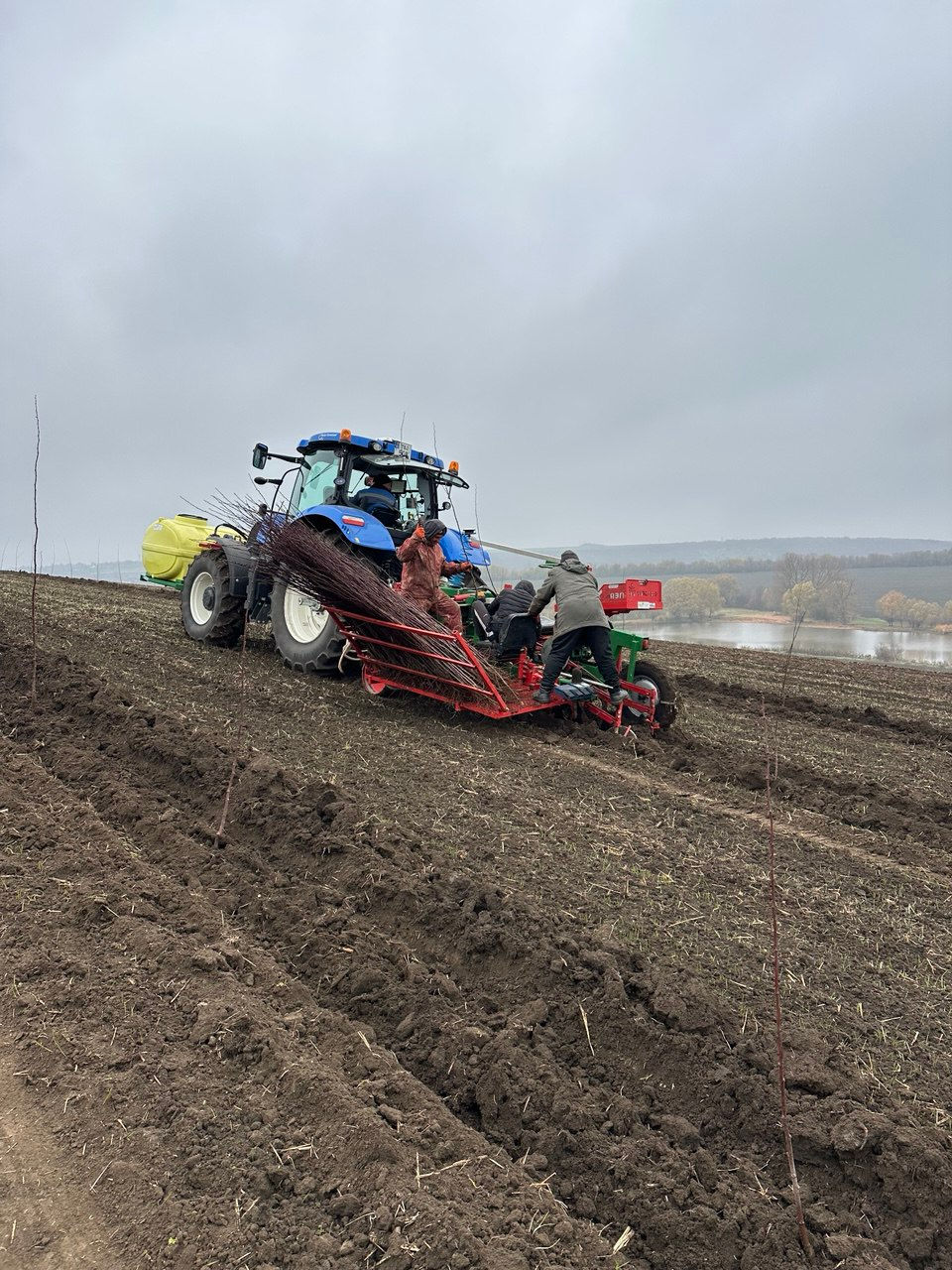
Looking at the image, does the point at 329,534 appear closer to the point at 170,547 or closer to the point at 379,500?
the point at 379,500

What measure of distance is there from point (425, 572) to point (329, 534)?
1246 mm

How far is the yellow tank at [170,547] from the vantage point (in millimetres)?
11078

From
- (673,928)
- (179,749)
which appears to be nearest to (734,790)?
(673,928)

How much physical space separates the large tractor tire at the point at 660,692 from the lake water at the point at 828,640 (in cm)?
1023

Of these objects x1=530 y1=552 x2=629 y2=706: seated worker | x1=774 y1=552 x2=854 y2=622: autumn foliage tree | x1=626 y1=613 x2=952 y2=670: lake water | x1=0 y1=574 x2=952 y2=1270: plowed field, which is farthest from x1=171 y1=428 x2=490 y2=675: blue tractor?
x1=774 y1=552 x2=854 y2=622: autumn foliage tree

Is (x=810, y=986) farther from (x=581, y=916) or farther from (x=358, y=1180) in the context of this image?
(x=358, y=1180)

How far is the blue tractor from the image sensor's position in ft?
22.5

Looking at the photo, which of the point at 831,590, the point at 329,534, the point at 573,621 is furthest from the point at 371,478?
the point at 831,590

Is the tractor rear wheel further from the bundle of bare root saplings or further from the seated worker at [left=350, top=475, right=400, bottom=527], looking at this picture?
the seated worker at [left=350, top=475, right=400, bottom=527]

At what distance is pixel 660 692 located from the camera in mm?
6242

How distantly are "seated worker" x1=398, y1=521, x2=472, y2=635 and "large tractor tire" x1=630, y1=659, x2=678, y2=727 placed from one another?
1.54m

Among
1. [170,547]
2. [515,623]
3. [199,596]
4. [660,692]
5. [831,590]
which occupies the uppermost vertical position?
[831,590]

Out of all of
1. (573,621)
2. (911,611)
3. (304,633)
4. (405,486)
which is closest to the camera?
(573,621)

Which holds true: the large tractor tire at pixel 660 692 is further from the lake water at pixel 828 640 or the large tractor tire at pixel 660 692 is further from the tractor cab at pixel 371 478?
the lake water at pixel 828 640
